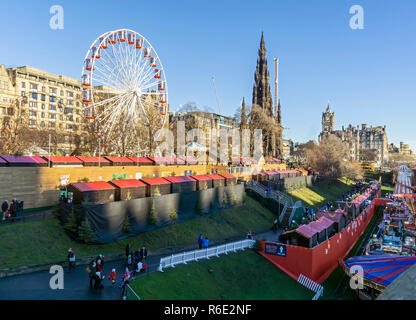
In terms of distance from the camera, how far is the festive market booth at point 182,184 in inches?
1161

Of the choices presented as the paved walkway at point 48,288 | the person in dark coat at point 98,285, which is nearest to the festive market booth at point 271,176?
the paved walkway at point 48,288

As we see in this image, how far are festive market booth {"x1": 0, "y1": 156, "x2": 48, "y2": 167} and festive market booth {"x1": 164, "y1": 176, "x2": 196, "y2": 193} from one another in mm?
11446

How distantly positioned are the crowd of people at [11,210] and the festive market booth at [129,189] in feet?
22.0

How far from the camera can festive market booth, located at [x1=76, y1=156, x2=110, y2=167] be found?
31.3 m

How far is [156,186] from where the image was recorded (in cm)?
2736

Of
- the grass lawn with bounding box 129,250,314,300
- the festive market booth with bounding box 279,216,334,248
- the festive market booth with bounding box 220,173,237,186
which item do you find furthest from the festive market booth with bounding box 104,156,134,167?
the festive market booth with bounding box 279,216,334,248

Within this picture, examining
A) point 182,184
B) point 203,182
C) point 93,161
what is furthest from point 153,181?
point 93,161

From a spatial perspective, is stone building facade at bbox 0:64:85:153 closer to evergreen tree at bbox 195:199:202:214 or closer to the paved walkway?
evergreen tree at bbox 195:199:202:214

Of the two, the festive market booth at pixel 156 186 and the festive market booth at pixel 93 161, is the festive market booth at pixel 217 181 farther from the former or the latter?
the festive market booth at pixel 93 161

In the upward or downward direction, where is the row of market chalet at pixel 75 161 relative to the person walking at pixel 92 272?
upward

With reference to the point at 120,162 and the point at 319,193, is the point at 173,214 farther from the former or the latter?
the point at 319,193

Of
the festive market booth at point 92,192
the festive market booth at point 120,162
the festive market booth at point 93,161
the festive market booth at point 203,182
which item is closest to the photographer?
the festive market booth at point 92,192
